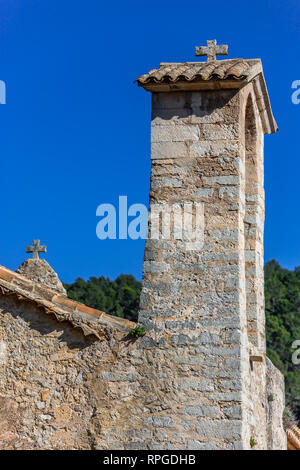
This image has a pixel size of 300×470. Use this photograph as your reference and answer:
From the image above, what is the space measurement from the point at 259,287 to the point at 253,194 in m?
1.00

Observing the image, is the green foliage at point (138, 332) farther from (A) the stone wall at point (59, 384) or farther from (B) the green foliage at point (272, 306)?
(B) the green foliage at point (272, 306)

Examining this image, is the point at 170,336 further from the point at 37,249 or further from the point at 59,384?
the point at 37,249

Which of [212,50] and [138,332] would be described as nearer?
[138,332]

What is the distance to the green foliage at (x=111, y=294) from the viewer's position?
31.5 metres

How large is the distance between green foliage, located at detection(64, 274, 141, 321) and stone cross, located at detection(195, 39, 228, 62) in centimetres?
2050

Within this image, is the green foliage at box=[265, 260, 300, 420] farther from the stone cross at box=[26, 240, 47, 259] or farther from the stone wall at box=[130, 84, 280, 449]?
the stone wall at box=[130, 84, 280, 449]

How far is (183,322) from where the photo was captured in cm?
860

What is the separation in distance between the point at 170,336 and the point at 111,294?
84.0 feet

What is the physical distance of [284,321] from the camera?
3775cm

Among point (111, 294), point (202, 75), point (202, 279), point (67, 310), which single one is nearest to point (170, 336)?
point (202, 279)

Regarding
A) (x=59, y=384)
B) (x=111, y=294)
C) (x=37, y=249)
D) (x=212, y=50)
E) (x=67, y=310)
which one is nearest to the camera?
(x=59, y=384)

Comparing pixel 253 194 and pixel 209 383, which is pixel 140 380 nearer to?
pixel 209 383

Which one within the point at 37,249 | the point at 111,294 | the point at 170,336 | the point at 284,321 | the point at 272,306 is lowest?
the point at 170,336

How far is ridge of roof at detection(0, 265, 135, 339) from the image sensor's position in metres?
8.79
